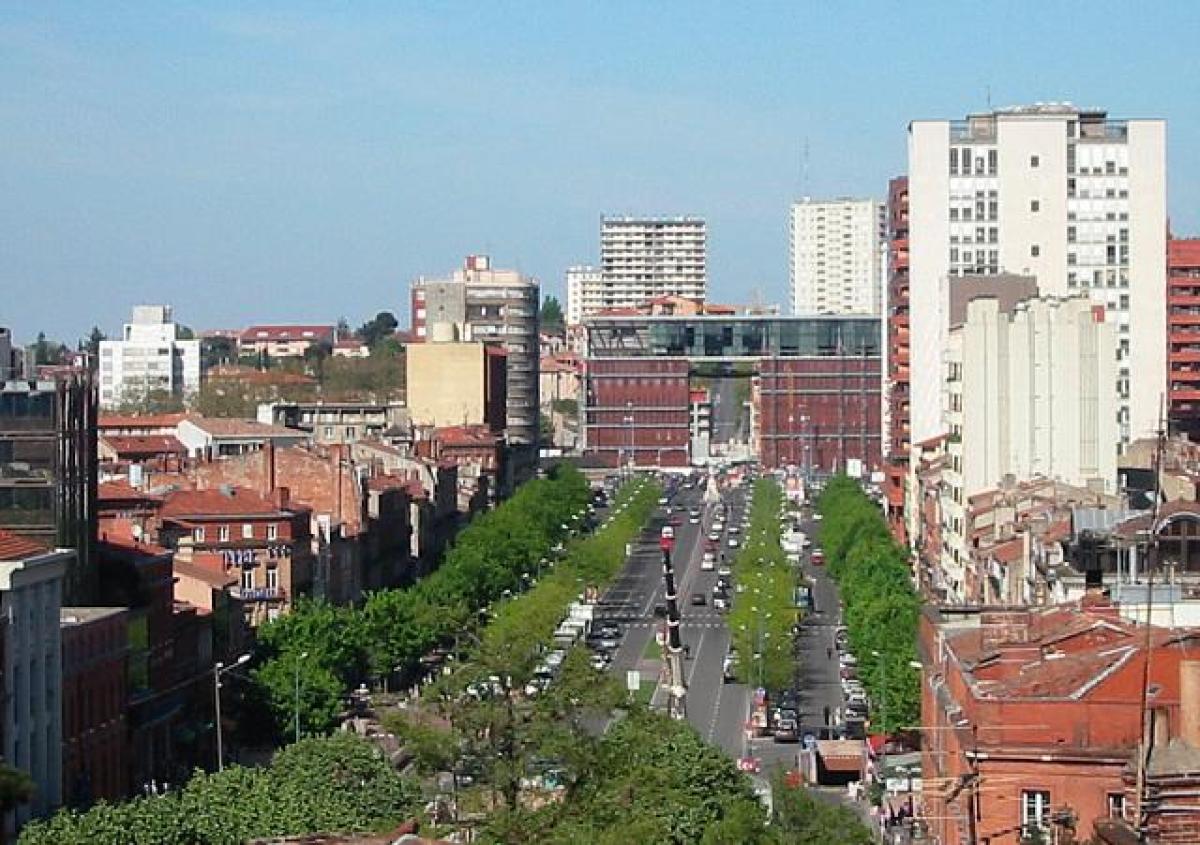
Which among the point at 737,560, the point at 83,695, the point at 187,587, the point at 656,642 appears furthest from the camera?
the point at 737,560

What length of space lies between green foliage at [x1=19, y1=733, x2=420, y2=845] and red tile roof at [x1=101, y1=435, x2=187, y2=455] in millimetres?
91343

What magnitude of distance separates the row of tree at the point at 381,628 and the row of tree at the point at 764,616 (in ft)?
30.0

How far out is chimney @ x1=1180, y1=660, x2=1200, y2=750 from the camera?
2784 centimetres

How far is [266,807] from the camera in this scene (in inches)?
2146

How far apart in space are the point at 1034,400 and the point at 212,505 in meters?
28.6

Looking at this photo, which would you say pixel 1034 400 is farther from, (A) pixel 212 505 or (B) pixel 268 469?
(B) pixel 268 469

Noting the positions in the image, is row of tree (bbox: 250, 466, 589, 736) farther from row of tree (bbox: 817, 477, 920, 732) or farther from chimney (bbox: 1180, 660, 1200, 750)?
chimney (bbox: 1180, 660, 1200, 750)

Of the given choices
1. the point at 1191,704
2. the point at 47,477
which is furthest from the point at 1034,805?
the point at 47,477

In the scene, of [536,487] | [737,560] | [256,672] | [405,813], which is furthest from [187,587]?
[536,487]

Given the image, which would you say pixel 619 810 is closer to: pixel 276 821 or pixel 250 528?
pixel 276 821

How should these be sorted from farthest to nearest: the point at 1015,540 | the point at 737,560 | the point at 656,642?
the point at 737,560 → the point at 656,642 → the point at 1015,540

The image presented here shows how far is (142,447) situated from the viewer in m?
155

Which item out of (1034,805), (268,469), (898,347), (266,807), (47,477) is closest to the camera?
(1034,805)

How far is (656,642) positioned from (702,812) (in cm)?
6233
